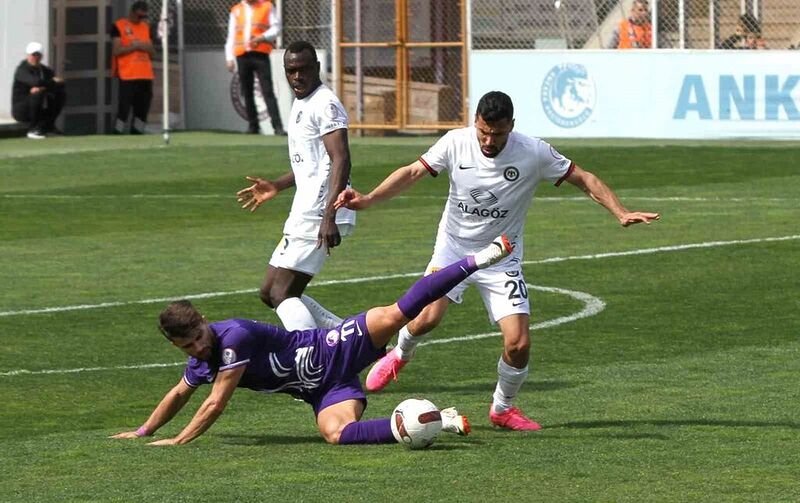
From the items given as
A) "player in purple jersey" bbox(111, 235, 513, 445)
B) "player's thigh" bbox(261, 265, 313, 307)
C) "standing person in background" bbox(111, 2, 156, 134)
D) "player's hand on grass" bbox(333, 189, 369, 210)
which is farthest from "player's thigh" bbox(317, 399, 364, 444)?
"standing person in background" bbox(111, 2, 156, 134)

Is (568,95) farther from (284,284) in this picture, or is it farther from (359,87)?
(284,284)

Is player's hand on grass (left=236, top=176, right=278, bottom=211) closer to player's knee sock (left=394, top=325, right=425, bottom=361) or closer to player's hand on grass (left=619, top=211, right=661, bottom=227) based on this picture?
player's knee sock (left=394, top=325, right=425, bottom=361)

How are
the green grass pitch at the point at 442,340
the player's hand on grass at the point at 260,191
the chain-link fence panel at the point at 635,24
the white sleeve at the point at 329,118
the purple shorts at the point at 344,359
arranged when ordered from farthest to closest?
the chain-link fence panel at the point at 635,24 < the player's hand on grass at the point at 260,191 < the white sleeve at the point at 329,118 < the purple shorts at the point at 344,359 < the green grass pitch at the point at 442,340

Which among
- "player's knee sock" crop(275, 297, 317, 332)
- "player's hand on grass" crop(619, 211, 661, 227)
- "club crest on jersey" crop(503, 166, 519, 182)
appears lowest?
"player's knee sock" crop(275, 297, 317, 332)

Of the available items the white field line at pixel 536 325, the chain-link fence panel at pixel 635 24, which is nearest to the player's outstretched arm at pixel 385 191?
the white field line at pixel 536 325

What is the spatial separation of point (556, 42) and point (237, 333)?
2085cm

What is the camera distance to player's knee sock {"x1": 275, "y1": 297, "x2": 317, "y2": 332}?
34.2 feet

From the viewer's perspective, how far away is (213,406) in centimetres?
878

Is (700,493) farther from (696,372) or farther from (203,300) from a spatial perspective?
(203,300)

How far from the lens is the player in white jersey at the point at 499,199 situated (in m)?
9.48

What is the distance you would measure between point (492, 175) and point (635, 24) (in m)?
19.3

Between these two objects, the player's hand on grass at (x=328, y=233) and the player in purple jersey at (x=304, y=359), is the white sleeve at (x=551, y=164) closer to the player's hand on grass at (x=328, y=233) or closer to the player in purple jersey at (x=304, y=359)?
the player in purple jersey at (x=304, y=359)

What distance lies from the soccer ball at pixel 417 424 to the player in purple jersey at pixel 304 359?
14 cm

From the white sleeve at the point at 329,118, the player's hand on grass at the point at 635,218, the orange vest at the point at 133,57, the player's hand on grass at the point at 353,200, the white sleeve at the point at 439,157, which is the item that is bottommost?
the player's hand on grass at the point at 635,218
